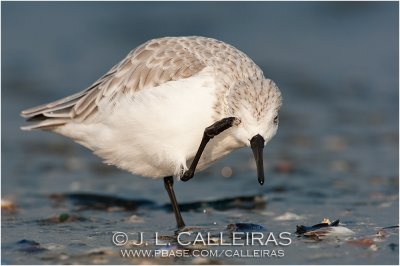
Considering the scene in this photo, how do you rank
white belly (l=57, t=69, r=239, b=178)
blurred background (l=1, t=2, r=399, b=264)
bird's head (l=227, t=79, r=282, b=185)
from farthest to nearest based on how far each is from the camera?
blurred background (l=1, t=2, r=399, b=264)
white belly (l=57, t=69, r=239, b=178)
bird's head (l=227, t=79, r=282, b=185)

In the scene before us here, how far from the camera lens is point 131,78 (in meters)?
7.02

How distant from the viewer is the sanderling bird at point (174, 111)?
618 cm

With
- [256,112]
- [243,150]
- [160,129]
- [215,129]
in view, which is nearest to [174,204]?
[160,129]

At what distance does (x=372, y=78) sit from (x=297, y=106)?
179 centimetres

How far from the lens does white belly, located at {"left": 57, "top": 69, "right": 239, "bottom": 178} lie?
642cm

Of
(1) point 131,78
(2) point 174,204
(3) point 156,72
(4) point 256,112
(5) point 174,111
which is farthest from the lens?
(2) point 174,204

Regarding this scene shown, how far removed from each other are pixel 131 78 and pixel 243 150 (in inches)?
129

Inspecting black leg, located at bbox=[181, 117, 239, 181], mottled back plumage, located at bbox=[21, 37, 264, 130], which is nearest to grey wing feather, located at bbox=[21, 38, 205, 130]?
mottled back plumage, located at bbox=[21, 37, 264, 130]

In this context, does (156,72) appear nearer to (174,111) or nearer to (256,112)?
(174,111)

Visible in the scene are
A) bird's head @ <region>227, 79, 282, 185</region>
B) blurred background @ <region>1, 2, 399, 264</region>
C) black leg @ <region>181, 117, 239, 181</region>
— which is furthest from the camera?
blurred background @ <region>1, 2, 399, 264</region>

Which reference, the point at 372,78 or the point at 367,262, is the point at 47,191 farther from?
the point at 372,78

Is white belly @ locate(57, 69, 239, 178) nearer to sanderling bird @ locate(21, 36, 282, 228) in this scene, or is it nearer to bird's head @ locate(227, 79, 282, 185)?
sanderling bird @ locate(21, 36, 282, 228)

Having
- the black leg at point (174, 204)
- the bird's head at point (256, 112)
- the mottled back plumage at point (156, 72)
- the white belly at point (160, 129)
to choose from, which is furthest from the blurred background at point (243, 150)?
the mottled back plumage at point (156, 72)

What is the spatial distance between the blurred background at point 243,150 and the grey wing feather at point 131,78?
0.91 meters
